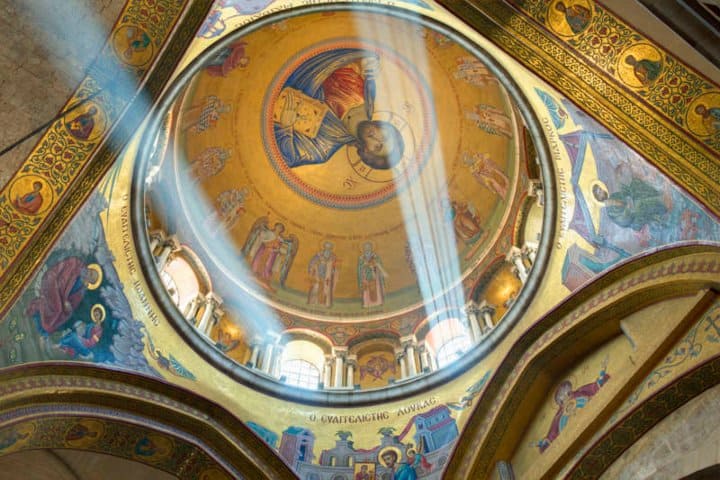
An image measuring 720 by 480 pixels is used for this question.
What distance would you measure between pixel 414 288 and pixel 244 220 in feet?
16.3

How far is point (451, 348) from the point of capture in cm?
1428

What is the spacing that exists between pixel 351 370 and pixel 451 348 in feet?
7.75

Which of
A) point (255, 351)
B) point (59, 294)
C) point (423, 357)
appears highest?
point (423, 357)

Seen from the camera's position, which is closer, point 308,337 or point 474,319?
point 474,319

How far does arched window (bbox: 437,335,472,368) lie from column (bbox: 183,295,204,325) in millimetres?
5564

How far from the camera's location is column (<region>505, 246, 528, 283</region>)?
1327 cm

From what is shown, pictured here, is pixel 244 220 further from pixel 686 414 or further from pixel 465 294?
pixel 686 414

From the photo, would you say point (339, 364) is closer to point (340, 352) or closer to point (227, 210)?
point (340, 352)

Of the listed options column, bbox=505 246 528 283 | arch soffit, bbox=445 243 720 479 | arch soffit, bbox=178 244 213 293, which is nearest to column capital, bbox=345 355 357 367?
arch soffit, bbox=178 244 213 293

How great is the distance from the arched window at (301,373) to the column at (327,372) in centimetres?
22

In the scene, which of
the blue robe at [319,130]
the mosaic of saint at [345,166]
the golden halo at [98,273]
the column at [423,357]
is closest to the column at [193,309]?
the mosaic of saint at [345,166]

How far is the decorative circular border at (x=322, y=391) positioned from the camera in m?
10.3

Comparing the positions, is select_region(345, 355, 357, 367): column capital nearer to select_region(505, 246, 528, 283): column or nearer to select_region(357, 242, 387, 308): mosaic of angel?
select_region(357, 242, 387, 308): mosaic of angel

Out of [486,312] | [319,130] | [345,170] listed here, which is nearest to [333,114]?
[319,130]
